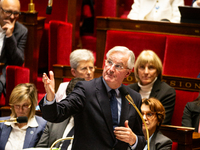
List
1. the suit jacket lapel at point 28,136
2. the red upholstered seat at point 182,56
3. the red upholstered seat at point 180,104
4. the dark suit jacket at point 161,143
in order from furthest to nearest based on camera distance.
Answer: the red upholstered seat at point 182,56 < the red upholstered seat at point 180,104 < the suit jacket lapel at point 28,136 < the dark suit jacket at point 161,143

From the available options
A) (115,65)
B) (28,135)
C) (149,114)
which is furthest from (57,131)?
(115,65)

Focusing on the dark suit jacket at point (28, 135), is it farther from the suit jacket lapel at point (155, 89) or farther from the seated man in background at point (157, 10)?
the seated man in background at point (157, 10)

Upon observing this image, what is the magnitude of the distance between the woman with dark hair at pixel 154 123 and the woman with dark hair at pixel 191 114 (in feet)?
0.78

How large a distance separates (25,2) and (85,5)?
449 millimetres

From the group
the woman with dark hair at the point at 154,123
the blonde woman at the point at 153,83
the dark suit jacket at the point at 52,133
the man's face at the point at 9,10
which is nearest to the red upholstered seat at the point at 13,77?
the man's face at the point at 9,10

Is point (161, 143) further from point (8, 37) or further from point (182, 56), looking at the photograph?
point (8, 37)

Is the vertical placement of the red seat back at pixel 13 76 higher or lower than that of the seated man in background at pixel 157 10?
lower

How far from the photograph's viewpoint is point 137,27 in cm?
178

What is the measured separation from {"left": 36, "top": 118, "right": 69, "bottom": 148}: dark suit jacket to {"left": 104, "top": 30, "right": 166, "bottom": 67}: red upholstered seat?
2.16 ft

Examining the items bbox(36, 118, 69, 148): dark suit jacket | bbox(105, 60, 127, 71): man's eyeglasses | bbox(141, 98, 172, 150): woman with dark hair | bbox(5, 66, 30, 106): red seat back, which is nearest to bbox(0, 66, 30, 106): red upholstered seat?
bbox(5, 66, 30, 106): red seat back

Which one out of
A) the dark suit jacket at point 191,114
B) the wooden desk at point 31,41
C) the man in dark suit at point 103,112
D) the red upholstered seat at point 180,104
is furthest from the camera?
the wooden desk at point 31,41

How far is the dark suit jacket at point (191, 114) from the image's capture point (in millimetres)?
1383

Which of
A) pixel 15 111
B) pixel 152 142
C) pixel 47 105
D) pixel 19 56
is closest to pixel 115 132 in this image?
pixel 47 105

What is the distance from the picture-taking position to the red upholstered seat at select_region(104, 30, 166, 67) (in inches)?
67.9
